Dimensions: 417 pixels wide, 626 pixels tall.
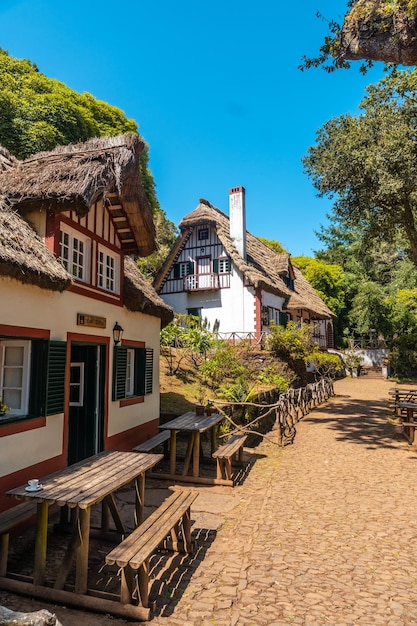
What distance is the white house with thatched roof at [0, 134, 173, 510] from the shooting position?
18.5ft

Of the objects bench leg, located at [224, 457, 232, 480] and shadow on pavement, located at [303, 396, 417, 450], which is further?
shadow on pavement, located at [303, 396, 417, 450]

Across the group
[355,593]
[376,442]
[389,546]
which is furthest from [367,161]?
[355,593]

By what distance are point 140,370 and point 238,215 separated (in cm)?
1620

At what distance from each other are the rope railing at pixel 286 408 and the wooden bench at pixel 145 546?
4504mm

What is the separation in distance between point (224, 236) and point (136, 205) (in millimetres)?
15983

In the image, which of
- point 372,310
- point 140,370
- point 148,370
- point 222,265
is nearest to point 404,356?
point 372,310

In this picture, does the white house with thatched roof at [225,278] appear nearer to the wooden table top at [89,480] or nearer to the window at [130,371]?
the window at [130,371]

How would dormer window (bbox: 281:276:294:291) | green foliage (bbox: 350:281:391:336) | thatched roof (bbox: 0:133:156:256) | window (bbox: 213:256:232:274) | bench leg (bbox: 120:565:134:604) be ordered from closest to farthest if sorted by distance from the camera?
bench leg (bbox: 120:565:134:604)
thatched roof (bbox: 0:133:156:256)
window (bbox: 213:256:232:274)
dormer window (bbox: 281:276:294:291)
green foliage (bbox: 350:281:391:336)

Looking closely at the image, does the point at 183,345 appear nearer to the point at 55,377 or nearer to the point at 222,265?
the point at 222,265

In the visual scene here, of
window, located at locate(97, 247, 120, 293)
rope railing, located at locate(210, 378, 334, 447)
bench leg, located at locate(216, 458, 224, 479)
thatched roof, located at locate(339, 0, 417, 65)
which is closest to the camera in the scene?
thatched roof, located at locate(339, 0, 417, 65)

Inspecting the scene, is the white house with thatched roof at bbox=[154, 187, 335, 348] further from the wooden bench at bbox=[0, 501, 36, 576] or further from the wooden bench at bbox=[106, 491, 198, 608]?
the wooden bench at bbox=[0, 501, 36, 576]

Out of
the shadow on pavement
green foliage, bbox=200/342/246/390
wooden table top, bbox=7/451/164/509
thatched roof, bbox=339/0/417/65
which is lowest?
the shadow on pavement

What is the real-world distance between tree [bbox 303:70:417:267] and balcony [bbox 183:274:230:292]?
941 cm

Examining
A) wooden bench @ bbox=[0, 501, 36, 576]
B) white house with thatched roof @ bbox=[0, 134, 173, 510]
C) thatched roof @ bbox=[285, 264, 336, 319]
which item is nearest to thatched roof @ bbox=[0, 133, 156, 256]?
white house with thatched roof @ bbox=[0, 134, 173, 510]
